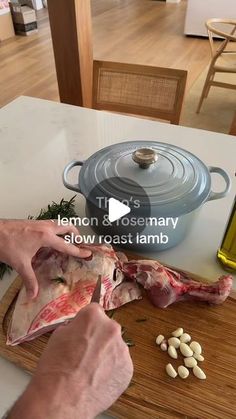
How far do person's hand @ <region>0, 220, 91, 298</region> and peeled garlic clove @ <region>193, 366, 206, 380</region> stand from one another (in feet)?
0.87

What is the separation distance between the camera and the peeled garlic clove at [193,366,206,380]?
51 centimetres

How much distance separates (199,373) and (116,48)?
3.95m

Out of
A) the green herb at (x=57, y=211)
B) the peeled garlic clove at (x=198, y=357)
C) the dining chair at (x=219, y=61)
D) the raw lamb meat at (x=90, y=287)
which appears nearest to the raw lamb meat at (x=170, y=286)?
the raw lamb meat at (x=90, y=287)

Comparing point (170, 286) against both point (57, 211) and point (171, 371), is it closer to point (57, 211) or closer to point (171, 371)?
point (171, 371)

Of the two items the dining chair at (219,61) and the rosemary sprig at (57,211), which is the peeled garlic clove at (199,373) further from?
the dining chair at (219,61)

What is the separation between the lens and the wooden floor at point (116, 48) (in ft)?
10.2

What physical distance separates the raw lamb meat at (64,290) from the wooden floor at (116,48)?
247 cm

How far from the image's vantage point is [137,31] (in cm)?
436

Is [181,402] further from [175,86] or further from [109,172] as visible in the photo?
[175,86]

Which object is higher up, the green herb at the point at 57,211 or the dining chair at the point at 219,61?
the green herb at the point at 57,211

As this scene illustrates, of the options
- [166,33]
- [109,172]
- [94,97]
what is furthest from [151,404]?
[166,33]

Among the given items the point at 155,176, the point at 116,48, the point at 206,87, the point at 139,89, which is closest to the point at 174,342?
the point at 155,176

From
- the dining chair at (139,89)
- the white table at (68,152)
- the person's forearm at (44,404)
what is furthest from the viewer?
the dining chair at (139,89)

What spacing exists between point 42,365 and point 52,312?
0.36ft
